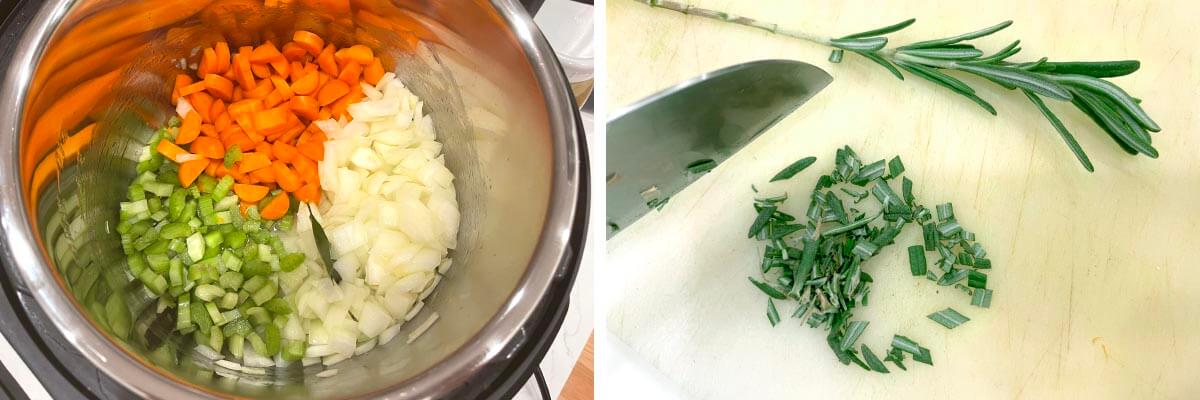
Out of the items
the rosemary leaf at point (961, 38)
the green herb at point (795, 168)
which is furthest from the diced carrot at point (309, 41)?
the rosemary leaf at point (961, 38)

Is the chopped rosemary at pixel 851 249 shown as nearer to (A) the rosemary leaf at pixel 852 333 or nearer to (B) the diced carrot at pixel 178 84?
(A) the rosemary leaf at pixel 852 333

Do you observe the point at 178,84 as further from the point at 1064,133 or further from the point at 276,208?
the point at 1064,133

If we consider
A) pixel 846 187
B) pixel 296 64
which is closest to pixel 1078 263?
pixel 846 187

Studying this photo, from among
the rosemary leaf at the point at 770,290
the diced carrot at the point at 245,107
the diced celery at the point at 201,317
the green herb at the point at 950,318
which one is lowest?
the diced celery at the point at 201,317

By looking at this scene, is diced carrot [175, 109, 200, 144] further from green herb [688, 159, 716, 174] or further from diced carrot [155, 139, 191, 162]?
green herb [688, 159, 716, 174]

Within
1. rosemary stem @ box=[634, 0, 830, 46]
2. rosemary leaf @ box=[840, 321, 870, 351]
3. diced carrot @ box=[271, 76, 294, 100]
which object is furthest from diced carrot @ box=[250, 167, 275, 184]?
rosemary leaf @ box=[840, 321, 870, 351]

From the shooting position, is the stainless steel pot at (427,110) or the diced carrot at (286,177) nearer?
the stainless steel pot at (427,110)

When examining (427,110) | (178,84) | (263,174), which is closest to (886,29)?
(427,110)

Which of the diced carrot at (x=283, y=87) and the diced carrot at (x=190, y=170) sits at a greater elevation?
the diced carrot at (x=283, y=87)
